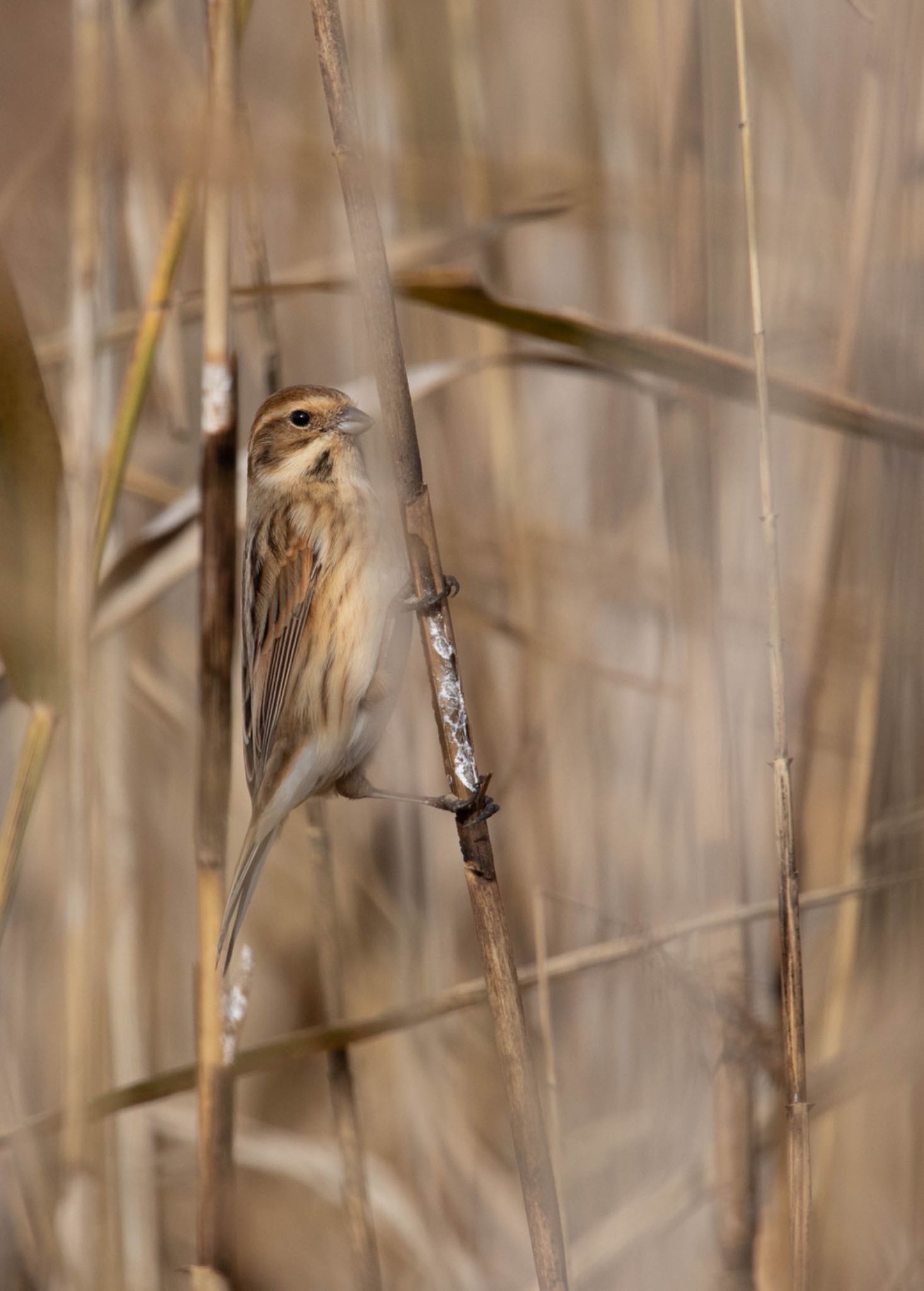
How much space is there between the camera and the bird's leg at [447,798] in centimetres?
148

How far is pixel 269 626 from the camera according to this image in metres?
2.23

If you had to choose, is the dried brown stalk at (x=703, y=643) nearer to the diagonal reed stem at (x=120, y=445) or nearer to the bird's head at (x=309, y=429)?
the bird's head at (x=309, y=429)

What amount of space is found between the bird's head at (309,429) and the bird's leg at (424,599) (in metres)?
0.34

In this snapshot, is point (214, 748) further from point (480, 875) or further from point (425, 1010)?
point (480, 875)

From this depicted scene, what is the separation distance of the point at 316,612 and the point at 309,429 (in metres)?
0.35

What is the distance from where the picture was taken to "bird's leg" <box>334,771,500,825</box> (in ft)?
4.86

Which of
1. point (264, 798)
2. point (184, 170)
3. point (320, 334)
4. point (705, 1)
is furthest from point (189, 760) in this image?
point (705, 1)

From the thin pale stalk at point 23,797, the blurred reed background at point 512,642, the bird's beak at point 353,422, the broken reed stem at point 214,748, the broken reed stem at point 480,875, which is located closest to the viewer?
the broken reed stem at point 480,875

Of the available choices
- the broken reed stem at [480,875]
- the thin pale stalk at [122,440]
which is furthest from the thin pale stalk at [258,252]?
the broken reed stem at [480,875]

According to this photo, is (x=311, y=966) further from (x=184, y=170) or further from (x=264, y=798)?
(x=184, y=170)

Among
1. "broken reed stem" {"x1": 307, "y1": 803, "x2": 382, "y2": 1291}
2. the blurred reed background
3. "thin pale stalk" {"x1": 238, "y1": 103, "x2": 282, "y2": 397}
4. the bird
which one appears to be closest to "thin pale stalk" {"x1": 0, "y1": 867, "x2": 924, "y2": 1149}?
the blurred reed background

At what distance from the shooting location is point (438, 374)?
222 cm

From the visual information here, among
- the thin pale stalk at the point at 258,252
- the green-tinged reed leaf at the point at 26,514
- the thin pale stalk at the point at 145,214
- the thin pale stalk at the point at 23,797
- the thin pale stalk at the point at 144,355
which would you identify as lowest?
the thin pale stalk at the point at 23,797

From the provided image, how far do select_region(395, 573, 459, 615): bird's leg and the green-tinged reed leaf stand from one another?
1.88 ft
